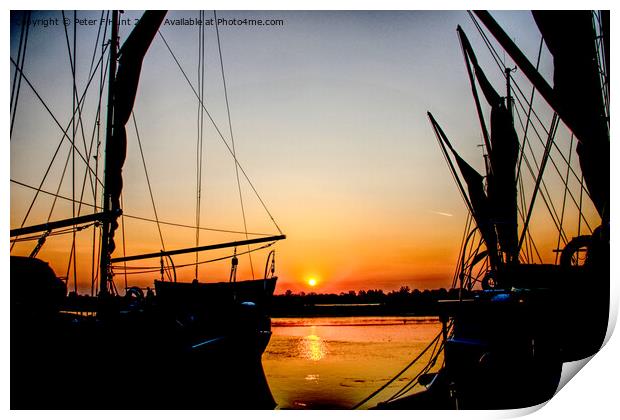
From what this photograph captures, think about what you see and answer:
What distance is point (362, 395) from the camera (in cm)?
917

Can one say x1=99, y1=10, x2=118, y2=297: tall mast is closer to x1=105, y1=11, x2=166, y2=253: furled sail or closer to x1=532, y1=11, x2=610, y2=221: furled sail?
x1=105, y1=11, x2=166, y2=253: furled sail

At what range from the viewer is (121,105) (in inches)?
241

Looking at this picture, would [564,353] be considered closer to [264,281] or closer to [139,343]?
[139,343]

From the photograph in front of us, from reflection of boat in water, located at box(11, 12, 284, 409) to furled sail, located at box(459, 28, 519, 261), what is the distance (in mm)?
4936

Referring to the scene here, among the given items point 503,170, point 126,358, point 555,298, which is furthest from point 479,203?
point 126,358

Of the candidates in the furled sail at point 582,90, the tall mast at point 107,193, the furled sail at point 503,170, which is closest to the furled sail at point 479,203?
the furled sail at point 503,170

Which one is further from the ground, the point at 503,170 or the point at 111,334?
the point at 503,170

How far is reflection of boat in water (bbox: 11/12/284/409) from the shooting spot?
4.71 metres

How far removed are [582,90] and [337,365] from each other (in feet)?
33.7

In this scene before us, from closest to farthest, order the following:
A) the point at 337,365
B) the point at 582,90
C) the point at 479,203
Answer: the point at 582,90, the point at 479,203, the point at 337,365

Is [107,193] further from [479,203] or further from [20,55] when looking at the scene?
[479,203]

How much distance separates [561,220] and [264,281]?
6750 mm

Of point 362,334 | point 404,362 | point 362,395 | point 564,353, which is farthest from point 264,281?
point 362,334

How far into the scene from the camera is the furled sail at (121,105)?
6.00 m
